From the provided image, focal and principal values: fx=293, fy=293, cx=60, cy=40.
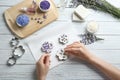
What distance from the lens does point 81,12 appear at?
1.36 m

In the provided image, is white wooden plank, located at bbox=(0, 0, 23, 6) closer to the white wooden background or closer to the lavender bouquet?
the white wooden background

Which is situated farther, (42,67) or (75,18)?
(75,18)

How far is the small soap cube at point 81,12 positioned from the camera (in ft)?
4.47

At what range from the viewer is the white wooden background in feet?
4.29

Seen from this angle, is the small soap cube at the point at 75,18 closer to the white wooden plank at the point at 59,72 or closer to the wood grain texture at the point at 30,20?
the wood grain texture at the point at 30,20

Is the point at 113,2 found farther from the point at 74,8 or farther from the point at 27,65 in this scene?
the point at 27,65

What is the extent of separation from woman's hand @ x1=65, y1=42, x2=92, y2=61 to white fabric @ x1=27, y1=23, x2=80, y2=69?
42 mm

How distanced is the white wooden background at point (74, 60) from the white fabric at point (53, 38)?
0.07 feet

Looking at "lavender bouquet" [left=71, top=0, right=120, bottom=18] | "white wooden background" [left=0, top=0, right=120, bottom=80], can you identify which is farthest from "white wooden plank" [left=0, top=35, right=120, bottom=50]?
"lavender bouquet" [left=71, top=0, right=120, bottom=18]

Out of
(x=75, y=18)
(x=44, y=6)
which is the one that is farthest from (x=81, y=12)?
(x=44, y=6)

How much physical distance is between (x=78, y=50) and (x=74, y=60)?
0.06 meters

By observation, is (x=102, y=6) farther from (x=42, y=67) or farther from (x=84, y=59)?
(x=42, y=67)

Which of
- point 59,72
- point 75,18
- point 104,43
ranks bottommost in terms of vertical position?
point 59,72

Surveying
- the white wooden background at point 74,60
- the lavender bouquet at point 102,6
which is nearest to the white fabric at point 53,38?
the white wooden background at point 74,60
